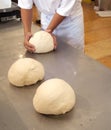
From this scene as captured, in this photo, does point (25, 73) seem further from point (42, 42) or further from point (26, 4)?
point (26, 4)

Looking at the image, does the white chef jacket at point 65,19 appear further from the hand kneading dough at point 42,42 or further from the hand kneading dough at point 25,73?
the hand kneading dough at point 25,73

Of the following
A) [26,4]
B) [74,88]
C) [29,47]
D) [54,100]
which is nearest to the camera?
[54,100]

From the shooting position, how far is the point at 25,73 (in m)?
0.89

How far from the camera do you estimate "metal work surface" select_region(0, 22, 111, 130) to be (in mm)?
727

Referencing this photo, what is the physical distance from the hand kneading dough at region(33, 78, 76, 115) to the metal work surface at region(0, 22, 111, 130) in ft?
0.07

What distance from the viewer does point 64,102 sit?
764 mm

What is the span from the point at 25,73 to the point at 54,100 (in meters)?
0.19

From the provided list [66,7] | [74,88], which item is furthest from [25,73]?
[66,7]

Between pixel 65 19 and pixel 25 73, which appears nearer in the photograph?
pixel 25 73

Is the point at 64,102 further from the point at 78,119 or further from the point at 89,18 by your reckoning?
the point at 89,18

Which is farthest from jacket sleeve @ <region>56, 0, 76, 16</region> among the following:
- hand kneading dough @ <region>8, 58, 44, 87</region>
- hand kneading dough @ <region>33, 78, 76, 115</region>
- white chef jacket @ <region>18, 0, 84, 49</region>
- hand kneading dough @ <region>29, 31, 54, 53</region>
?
hand kneading dough @ <region>33, 78, 76, 115</region>

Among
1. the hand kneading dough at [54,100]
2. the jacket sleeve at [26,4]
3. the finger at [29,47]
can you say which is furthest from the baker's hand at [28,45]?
the hand kneading dough at [54,100]

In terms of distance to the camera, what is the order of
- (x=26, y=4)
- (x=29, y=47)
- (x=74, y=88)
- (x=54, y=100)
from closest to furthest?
(x=54, y=100) → (x=74, y=88) → (x=29, y=47) → (x=26, y=4)

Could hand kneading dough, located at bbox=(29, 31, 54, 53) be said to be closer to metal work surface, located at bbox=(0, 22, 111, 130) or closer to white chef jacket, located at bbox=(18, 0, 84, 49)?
metal work surface, located at bbox=(0, 22, 111, 130)
